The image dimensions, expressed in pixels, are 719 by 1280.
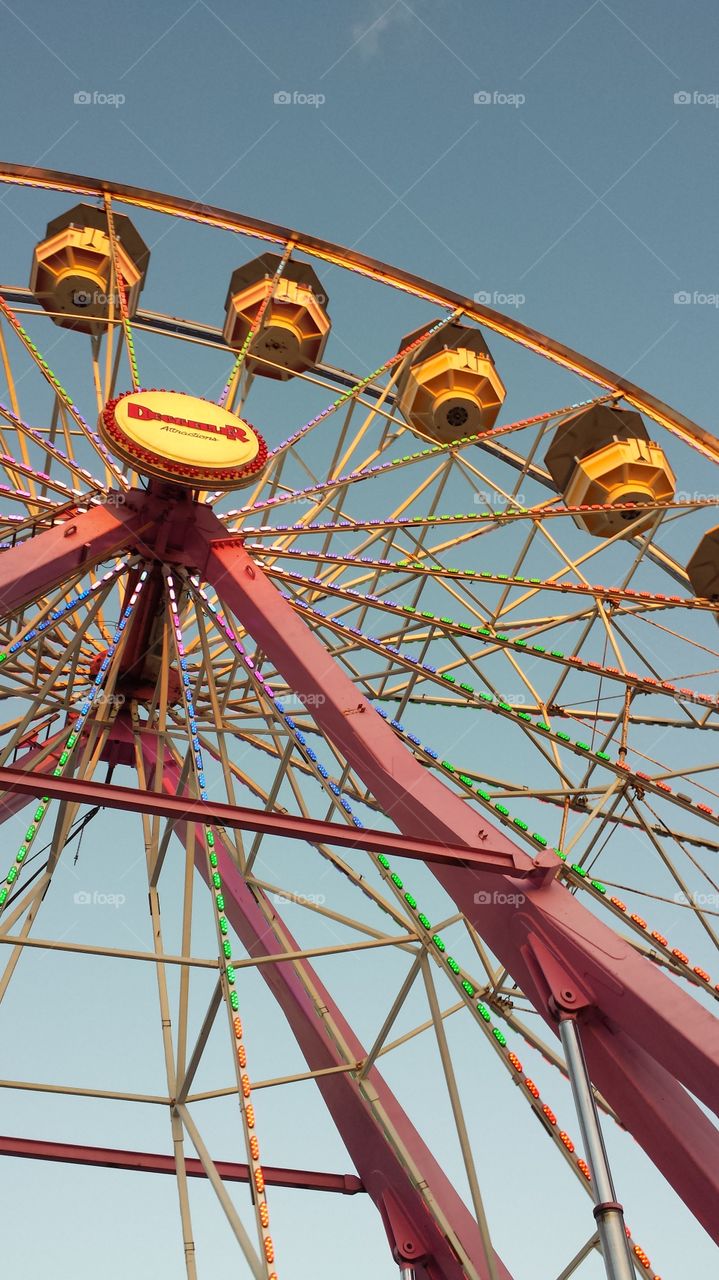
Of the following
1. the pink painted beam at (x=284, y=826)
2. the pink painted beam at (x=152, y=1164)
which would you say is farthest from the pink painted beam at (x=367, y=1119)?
the pink painted beam at (x=284, y=826)

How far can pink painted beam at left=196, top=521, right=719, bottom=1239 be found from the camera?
609 cm

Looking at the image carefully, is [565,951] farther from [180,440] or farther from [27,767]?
[27,767]

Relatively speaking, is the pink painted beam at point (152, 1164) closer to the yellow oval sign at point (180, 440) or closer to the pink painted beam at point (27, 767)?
the pink painted beam at point (27, 767)

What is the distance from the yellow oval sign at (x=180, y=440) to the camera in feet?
32.5

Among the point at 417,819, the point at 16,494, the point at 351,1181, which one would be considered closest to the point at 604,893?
the point at 417,819

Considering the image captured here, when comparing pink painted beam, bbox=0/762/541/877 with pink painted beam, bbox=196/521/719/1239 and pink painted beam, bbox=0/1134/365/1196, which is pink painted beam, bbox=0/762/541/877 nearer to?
pink painted beam, bbox=196/521/719/1239

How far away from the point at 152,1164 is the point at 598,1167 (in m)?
4.72

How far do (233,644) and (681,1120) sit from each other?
490cm

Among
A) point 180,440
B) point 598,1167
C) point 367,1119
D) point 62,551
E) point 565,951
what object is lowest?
point 598,1167

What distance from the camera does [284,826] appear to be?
720cm

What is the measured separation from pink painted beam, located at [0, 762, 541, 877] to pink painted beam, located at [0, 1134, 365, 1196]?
331 cm

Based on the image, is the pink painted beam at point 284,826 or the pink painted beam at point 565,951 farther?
the pink painted beam at point 284,826

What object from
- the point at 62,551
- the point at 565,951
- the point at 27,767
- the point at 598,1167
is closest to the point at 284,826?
the point at 565,951

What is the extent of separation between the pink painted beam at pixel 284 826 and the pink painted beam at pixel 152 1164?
331 centimetres
